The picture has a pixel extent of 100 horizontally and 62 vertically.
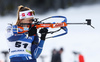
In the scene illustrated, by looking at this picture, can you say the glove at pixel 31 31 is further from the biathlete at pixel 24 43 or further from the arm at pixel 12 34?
the arm at pixel 12 34

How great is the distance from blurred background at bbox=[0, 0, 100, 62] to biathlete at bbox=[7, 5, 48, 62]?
1.53 meters

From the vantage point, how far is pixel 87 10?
1278 centimetres

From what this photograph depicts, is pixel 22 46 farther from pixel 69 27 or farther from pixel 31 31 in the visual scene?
pixel 69 27

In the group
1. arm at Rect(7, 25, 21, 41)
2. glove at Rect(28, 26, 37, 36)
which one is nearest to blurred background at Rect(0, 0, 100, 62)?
arm at Rect(7, 25, 21, 41)

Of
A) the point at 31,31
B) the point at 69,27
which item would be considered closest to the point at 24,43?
the point at 31,31

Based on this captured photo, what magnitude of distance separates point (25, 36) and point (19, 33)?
3.0 inches

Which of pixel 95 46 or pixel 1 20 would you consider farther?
pixel 1 20

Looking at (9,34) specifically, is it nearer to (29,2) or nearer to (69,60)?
(69,60)

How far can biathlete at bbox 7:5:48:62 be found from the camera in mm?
3410

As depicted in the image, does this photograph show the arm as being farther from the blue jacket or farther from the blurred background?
the blurred background

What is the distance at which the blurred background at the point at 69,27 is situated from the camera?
802cm

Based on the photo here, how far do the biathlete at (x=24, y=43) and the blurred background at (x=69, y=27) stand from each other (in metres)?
1.53

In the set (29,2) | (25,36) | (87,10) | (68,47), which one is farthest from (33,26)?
(29,2)

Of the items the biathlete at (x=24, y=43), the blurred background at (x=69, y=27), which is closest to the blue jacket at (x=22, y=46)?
the biathlete at (x=24, y=43)
